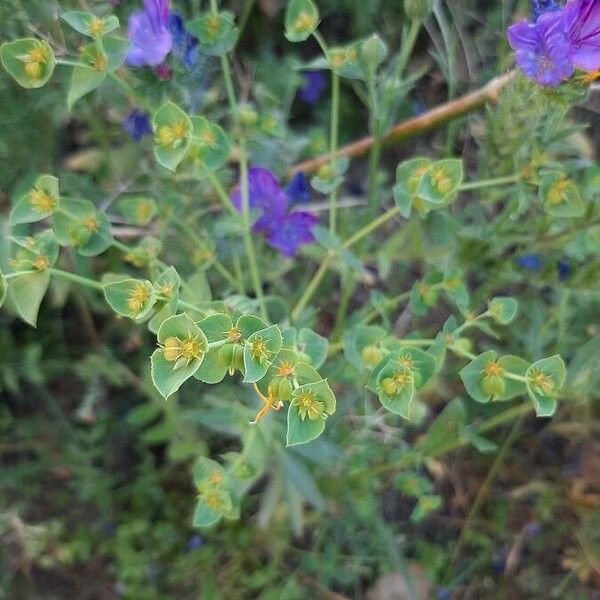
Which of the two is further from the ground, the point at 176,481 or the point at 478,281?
the point at 478,281

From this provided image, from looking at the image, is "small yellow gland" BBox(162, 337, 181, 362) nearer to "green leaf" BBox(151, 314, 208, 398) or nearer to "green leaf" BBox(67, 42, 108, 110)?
"green leaf" BBox(151, 314, 208, 398)

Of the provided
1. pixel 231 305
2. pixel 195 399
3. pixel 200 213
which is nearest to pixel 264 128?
pixel 200 213

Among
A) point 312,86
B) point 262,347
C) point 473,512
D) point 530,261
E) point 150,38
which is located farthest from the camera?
point 312,86

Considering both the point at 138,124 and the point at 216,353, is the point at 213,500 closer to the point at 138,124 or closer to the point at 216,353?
the point at 216,353

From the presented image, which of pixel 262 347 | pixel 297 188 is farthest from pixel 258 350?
pixel 297 188

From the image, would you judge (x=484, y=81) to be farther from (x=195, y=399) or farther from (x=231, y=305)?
(x=195, y=399)

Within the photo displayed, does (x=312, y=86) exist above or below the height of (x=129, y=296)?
below

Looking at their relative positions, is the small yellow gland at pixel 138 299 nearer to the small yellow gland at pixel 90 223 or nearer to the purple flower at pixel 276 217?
the small yellow gland at pixel 90 223
